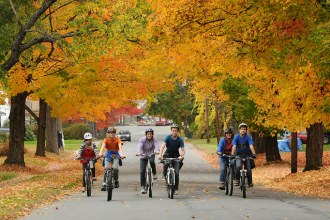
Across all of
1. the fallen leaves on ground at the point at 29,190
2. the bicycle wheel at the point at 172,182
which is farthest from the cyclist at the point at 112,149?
the fallen leaves on ground at the point at 29,190

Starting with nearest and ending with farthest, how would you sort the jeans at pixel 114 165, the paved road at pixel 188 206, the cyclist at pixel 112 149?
the paved road at pixel 188 206 → the jeans at pixel 114 165 → the cyclist at pixel 112 149

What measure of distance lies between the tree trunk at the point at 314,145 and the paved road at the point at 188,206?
5.94 meters

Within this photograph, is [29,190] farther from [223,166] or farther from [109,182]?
[223,166]

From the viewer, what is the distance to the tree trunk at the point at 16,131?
115 feet

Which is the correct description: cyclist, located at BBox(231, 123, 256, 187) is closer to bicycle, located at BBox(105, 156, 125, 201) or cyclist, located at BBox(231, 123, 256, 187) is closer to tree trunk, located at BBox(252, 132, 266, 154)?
bicycle, located at BBox(105, 156, 125, 201)

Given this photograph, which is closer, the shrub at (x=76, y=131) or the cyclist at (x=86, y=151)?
the cyclist at (x=86, y=151)

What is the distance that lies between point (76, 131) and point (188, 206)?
239ft

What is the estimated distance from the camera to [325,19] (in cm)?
1880

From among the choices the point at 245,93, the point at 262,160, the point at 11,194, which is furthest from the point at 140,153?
the point at 262,160

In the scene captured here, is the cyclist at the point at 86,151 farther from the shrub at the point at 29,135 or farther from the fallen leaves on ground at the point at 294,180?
the shrub at the point at 29,135

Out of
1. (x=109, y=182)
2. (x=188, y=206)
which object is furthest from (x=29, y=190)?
(x=188, y=206)

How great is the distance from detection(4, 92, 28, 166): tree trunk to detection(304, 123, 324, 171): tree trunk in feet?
43.0

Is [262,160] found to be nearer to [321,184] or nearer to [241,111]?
[241,111]

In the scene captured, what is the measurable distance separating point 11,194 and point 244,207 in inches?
271
